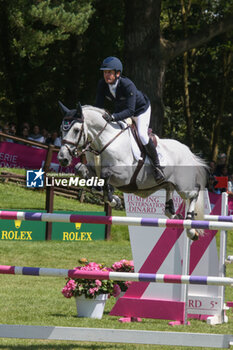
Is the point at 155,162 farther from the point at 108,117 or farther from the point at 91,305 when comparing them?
the point at 91,305

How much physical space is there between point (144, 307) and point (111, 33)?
686 inches

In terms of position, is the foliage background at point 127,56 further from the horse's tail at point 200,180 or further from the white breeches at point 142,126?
the white breeches at point 142,126

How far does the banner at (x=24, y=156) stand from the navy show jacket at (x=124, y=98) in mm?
8639

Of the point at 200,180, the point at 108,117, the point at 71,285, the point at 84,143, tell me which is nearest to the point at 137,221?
the point at 84,143

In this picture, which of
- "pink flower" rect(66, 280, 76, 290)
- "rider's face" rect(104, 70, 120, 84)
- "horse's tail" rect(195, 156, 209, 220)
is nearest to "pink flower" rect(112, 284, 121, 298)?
"pink flower" rect(66, 280, 76, 290)

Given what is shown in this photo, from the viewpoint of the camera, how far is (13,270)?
552 cm

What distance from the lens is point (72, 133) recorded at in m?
5.53

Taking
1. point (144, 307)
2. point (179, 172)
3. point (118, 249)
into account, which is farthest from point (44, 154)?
point (179, 172)

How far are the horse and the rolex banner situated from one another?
680 centimetres

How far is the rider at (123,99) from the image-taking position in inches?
227

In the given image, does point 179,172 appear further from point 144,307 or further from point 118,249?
point 118,249

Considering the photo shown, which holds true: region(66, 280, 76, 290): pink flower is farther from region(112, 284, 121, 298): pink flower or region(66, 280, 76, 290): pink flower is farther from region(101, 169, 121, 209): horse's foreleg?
region(101, 169, 121, 209): horse's foreleg

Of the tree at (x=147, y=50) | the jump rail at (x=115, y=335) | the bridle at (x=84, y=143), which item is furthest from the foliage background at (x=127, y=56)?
the jump rail at (x=115, y=335)

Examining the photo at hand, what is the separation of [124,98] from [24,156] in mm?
9470
